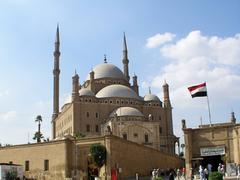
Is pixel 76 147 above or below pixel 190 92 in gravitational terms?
below

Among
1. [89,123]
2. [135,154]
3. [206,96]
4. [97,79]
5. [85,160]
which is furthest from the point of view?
[97,79]

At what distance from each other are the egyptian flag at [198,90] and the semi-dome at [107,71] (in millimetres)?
35640

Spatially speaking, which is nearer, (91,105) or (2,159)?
(2,159)

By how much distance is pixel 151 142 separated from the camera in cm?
5266

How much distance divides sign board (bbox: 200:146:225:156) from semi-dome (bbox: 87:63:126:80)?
1500 inches

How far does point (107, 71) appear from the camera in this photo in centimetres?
6588

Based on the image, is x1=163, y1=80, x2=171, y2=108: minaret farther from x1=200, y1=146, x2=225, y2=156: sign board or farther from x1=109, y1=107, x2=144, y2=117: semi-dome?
x1=200, y1=146, x2=225, y2=156: sign board

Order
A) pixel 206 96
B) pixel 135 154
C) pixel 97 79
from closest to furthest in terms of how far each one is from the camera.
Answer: pixel 206 96, pixel 135 154, pixel 97 79

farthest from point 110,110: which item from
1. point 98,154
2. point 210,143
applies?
point 210,143

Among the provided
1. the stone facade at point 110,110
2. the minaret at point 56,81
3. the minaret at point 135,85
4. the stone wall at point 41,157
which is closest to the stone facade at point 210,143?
the stone wall at point 41,157

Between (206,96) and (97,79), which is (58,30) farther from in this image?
(206,96)

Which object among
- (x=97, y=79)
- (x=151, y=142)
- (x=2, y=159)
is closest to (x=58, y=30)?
(x=97, y=79)

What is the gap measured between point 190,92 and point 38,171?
13615 mm

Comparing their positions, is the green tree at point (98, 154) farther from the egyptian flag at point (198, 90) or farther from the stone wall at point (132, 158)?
the egyptian flag at point (198, 90)
